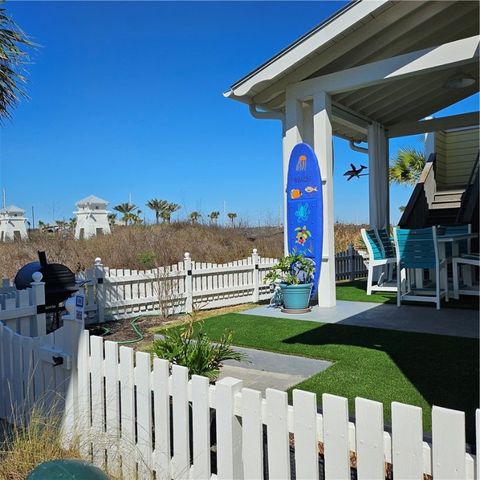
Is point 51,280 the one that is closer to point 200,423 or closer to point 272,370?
point 272,370

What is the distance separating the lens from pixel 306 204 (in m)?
7.16

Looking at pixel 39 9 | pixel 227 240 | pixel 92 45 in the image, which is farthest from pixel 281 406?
pixel 227 240

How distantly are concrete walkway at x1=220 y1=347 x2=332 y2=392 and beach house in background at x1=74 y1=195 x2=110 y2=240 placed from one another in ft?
68.1

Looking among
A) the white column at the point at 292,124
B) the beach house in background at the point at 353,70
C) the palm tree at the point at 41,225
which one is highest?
the beach house in background at the point at 353,70

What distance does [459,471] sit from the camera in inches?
53.1

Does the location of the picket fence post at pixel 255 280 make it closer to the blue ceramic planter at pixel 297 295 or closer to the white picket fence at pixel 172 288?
the white picket fence at pixel 172 288

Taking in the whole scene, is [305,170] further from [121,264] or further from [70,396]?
[121,264]

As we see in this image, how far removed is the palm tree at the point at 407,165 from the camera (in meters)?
18.9

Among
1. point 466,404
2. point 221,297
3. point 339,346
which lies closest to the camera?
point 466,404

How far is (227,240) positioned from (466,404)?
15.3 meters

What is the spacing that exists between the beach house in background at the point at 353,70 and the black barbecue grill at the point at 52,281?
12.6 ft

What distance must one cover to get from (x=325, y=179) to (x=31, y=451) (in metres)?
5.77

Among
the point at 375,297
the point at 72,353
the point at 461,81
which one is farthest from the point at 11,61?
the point at 461,81

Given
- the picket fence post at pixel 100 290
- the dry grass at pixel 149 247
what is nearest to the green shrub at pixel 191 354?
the picket fence post at pixel 100 290
